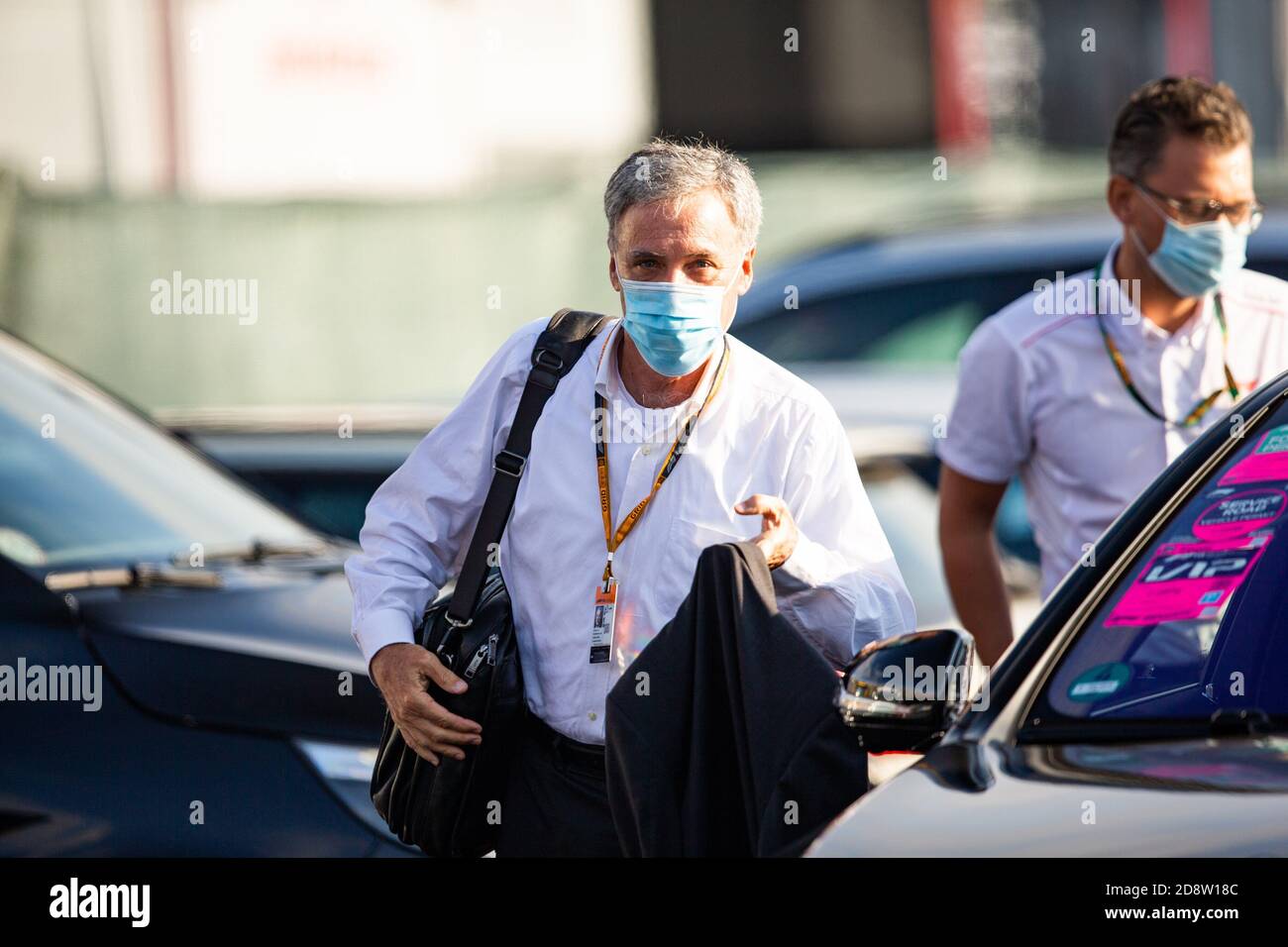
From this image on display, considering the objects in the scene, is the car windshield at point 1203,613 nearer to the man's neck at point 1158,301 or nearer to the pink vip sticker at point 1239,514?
the pink vip sticker at point 1239,514

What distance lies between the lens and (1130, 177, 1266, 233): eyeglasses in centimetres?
393

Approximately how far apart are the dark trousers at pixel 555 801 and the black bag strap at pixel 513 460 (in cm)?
23

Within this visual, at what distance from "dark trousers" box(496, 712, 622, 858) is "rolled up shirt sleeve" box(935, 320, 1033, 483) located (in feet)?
4.58

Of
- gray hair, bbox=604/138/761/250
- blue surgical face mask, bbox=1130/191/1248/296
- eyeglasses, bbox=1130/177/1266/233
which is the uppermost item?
gray hair, bbox=604/138/761/250

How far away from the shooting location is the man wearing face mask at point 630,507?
118 inches

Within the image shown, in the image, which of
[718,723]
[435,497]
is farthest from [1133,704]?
[435,497]

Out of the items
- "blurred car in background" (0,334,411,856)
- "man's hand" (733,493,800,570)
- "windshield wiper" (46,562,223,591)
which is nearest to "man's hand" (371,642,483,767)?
"man's hand" (733,493,800,570)

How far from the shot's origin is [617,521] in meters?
3.04

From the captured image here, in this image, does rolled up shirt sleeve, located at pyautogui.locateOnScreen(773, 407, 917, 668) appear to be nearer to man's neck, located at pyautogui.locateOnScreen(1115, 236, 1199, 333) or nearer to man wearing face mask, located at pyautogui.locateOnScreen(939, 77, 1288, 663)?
man wearing face mask, located at pyautogui.locateOnScreen(939, 77, 1288, 663)

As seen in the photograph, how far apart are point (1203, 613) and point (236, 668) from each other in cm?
191

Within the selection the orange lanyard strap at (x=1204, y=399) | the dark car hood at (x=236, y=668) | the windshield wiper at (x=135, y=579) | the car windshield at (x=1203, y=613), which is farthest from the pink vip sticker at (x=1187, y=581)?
the windshield wiper at (x=135, y=579)
